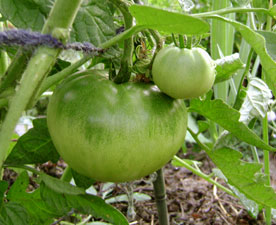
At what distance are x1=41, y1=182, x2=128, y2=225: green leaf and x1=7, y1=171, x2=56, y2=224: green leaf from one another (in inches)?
2.8

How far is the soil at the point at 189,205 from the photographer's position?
3.57ft

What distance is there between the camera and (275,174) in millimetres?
1607

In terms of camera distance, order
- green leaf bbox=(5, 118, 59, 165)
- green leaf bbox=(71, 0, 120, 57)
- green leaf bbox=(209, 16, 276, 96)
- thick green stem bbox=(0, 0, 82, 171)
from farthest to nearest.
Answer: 1. green leaf bbox=(5, 118, 59, 165)
2. green leaf bbox=(71, 0, 120, 57)
3. green leaf bbox=(209, 16, 276, 96)
4. thick green stem bbox=(0, 0, 82, 171)

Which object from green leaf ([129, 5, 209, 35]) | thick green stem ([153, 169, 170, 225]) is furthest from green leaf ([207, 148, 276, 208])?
green leaf ([129, 5, 209, 35])

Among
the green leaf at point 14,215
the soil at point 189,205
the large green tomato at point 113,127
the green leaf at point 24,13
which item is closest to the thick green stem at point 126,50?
the large green tomato at point 113,127

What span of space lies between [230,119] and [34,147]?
353 millimetres

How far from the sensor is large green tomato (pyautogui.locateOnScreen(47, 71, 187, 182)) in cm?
47

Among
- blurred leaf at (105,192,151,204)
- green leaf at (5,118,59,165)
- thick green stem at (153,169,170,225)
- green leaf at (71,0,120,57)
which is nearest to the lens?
green leaf at (71,0,120,57)

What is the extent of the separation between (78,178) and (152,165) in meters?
0.22

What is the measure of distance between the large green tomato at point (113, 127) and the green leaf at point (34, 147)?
0.46 feet

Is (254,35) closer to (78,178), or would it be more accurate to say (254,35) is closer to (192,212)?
(78,178)

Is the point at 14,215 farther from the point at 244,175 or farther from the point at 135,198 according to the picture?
the point at 135,198

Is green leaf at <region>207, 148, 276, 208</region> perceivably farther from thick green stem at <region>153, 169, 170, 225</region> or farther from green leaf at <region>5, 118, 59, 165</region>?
green leaf at <region>5, 118, 59, 165</region>

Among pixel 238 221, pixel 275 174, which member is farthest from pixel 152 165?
pixel 275 174
